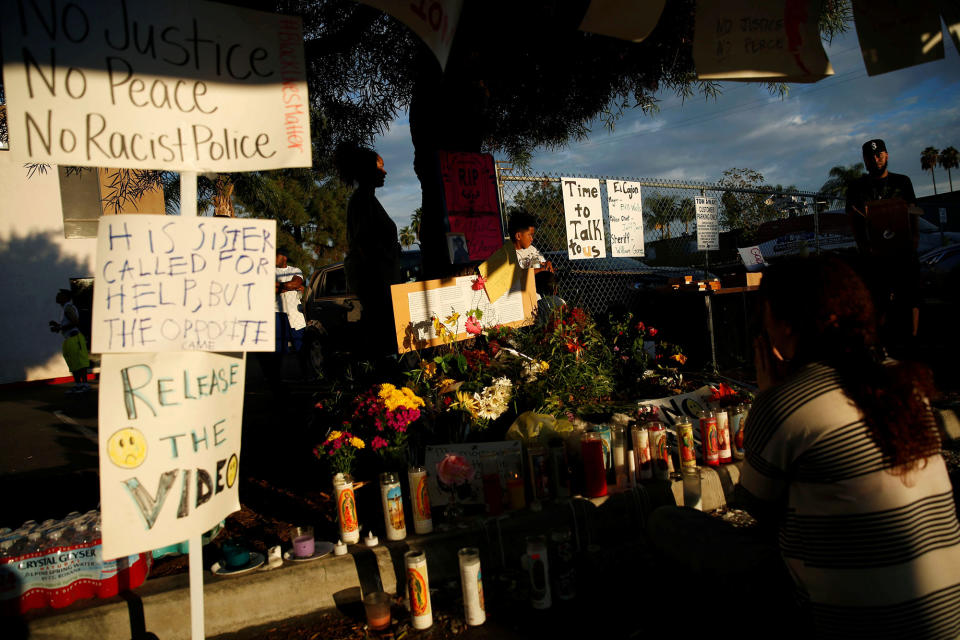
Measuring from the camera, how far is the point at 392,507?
2.87 m

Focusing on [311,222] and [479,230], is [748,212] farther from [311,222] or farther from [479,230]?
[311,222]

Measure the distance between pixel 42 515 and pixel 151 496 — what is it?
2587 mm

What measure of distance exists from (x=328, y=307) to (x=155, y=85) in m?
7.40

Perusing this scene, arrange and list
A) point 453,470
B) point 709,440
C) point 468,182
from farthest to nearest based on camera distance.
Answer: point 468,182
point 709,440
point 453,470

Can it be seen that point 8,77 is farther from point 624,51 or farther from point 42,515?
point 624,51

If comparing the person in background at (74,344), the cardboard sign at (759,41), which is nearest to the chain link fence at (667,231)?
the cardboard sign at (759,41)

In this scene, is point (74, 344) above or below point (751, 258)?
→ below

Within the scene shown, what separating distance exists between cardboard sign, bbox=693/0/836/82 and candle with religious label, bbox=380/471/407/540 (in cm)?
272

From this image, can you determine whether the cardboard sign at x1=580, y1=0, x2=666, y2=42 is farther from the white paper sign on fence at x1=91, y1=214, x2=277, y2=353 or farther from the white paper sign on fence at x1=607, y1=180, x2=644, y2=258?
the white paper sign on fence at x1=607, y1=180, x2=644, y2=258

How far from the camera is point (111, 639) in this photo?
2.49 meters

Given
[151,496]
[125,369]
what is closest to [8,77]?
[125,369]

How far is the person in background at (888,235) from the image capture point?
197 inches

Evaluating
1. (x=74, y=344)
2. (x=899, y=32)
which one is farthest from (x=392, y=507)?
(x=74, y=344)

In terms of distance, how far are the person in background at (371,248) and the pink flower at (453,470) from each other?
58.9 inches
